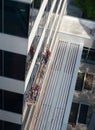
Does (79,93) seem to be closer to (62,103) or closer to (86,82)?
(86,82)

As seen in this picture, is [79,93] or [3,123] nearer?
[3,123]

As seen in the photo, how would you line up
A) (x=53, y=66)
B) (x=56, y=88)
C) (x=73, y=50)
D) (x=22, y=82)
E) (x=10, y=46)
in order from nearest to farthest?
(x=10, y=46), (x=22, y=82), (x=56, y=88), (x=53, y=66), (x=73, y=50)

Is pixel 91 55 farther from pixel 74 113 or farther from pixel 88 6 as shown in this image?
pixel 74 113

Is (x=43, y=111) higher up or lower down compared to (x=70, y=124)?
higher up

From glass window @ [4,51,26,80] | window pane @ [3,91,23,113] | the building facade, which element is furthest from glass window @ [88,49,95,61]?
glass window @ [4,51,26,80]


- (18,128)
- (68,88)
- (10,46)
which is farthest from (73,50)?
(10,46)

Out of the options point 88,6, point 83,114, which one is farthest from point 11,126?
point 88,6
